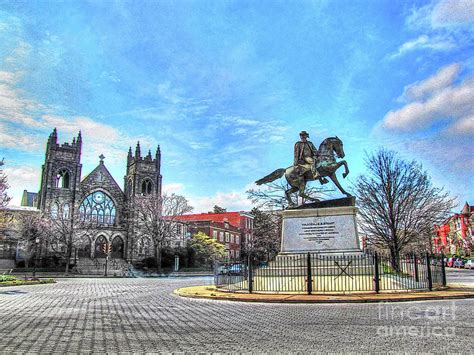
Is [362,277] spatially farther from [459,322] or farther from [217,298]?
[459,322]

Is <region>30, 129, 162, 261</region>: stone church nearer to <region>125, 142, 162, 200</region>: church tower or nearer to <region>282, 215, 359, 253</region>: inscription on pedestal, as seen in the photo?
<region>125, 142, 162, 200</region>: church tower

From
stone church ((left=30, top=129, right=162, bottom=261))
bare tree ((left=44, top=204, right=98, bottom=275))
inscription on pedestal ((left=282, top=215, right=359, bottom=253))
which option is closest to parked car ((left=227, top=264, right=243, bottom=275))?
inscription on pedestal ((left=282, top=215, right=359, bottom=253))

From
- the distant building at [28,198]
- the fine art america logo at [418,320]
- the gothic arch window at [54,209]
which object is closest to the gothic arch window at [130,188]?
the gothic arch window at [54,209]

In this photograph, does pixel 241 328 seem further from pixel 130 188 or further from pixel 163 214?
pixel 130 188

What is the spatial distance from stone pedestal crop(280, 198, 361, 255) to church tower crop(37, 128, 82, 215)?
55317 millimetres

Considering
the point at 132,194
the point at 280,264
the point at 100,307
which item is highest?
the point at 132,194

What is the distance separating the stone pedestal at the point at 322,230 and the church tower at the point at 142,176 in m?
57.5

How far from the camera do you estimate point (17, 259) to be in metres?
58.8

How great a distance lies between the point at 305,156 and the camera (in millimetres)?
18266

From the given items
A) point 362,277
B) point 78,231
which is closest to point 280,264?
point 362,277

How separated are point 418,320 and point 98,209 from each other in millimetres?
66609

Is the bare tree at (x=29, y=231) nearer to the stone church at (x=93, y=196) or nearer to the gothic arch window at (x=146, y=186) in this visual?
the stone church at (x=93, y=196)

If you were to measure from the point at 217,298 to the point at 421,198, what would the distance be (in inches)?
863

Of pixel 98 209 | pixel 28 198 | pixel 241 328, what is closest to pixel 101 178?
pixel 98 209
